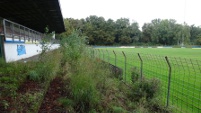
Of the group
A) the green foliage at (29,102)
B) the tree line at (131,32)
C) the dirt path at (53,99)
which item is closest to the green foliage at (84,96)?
the dirt path at (53,99)

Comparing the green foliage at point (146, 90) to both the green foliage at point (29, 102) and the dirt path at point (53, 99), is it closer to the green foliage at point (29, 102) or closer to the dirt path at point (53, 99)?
the dirt path at point (53, 99)

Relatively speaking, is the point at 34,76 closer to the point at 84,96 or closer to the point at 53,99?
the point at 53,99

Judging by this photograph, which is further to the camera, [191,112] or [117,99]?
Result: [117,99]

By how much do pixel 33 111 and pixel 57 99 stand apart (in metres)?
1.15

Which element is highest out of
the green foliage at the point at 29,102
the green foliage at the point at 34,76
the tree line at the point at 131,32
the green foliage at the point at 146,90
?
the tree line at the point at 131,32

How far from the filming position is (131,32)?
276 feet

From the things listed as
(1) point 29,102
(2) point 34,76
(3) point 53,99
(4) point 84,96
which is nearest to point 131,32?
(2) point 34,76

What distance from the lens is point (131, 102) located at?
5207mm

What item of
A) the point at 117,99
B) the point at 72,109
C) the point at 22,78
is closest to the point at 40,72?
the point at 22,78

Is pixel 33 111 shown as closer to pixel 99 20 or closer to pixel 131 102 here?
pixel 131 102

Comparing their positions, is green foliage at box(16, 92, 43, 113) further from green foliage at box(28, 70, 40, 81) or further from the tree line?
the tree line

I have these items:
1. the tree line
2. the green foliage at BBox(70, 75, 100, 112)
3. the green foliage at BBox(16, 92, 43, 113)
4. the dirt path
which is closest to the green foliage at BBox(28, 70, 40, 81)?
the dirt path

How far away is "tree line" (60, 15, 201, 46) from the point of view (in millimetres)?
80312

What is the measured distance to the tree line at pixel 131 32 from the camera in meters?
80.3
